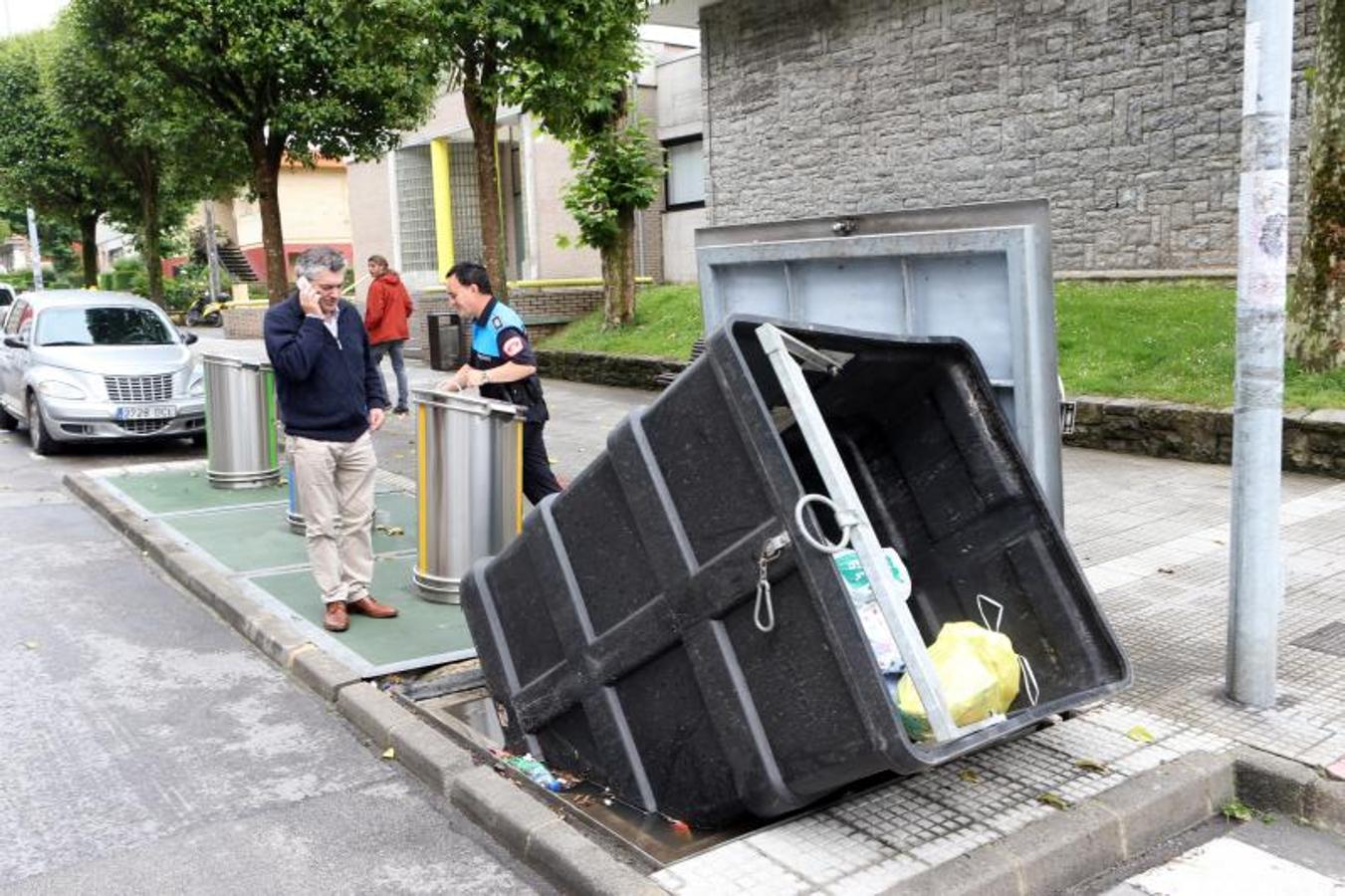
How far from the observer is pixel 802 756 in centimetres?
311

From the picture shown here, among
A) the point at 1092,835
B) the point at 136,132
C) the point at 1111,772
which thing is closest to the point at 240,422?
the point at 1111,772

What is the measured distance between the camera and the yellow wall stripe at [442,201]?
2566cm

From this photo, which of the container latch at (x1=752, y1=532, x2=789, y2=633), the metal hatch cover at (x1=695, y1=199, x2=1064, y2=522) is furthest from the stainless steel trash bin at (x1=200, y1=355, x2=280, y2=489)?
the container latch at (x1=752, y1=532, x2=789, y2=633)

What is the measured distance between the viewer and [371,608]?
5918mm

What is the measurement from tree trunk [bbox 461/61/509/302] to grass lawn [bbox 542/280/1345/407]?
533cm

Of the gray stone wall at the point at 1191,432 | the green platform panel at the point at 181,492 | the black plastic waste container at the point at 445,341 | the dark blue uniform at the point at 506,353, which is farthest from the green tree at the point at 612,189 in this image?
the dark blue uniform at the point at 506,353

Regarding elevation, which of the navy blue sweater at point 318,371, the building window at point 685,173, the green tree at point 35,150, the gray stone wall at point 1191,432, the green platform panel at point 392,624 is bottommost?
the green platform panel at point 392,624

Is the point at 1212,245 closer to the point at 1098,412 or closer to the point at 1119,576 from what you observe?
the point at 1098,412

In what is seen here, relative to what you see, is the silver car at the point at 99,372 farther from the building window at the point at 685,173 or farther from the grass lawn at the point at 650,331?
the building window at the point at 685,173

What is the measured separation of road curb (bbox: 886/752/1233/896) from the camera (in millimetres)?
3195

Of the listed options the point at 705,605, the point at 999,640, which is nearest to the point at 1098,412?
the point at 999,640

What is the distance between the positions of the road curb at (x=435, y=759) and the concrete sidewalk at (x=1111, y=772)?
6 cm

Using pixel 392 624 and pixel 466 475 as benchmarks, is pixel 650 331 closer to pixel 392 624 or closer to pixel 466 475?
pixel 466 475

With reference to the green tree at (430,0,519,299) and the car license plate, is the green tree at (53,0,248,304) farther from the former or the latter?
the green tree at (430,0,519,299)
